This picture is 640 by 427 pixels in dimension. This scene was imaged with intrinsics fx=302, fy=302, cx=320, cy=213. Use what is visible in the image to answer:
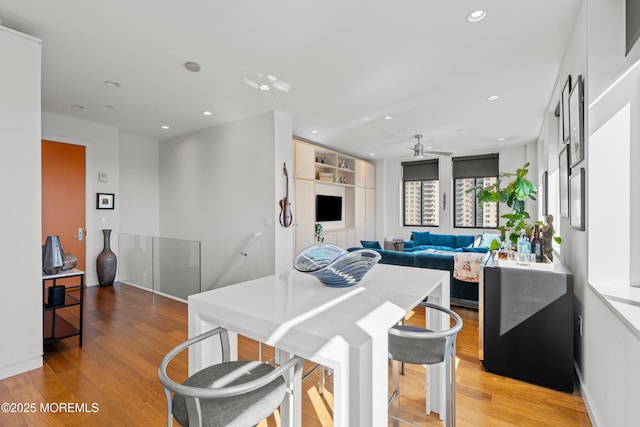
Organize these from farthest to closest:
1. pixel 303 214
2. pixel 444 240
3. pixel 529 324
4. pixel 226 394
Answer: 1. pixel 444 240
2. pixel 303 214
3. pixel 529 324
4. pixel 226 394

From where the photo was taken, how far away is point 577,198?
2039 millimetres

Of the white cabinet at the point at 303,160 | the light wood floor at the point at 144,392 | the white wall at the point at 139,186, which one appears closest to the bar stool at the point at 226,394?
the light wood floor at the point at 144,392

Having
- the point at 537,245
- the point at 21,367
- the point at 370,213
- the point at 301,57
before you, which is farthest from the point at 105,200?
the point at 537,245

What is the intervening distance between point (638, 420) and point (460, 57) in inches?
103

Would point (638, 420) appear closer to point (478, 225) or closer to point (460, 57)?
point (460, 57)

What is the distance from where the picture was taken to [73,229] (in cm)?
443

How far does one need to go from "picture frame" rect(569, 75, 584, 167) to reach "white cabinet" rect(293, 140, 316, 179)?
→ 3.43 meters

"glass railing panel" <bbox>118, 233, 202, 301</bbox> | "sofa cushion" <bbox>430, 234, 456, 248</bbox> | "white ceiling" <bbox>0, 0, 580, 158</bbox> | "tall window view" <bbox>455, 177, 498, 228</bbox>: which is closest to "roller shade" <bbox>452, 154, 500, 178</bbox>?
"tall window view" <bbox>455, 177, 498, 228</bbox>

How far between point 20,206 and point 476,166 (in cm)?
749

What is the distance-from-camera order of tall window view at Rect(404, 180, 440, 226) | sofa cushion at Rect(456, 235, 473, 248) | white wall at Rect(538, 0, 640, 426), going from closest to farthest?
1. white wall at Rect(538, 0, 640, 426)
2. sofa cushion at Rect(456, 235, 473, 248)
3. tall window view at Rect(404, 180, 440, 226)

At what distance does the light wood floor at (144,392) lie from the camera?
5.85 feet

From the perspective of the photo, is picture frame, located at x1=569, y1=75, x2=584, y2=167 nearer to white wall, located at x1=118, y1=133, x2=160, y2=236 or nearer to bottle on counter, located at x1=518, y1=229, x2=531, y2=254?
bottle on counter, located at x1=518, y1=229, x2=531, y2=254

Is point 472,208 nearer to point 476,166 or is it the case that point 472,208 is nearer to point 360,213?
point 476,166

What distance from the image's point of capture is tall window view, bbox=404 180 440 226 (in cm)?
733
